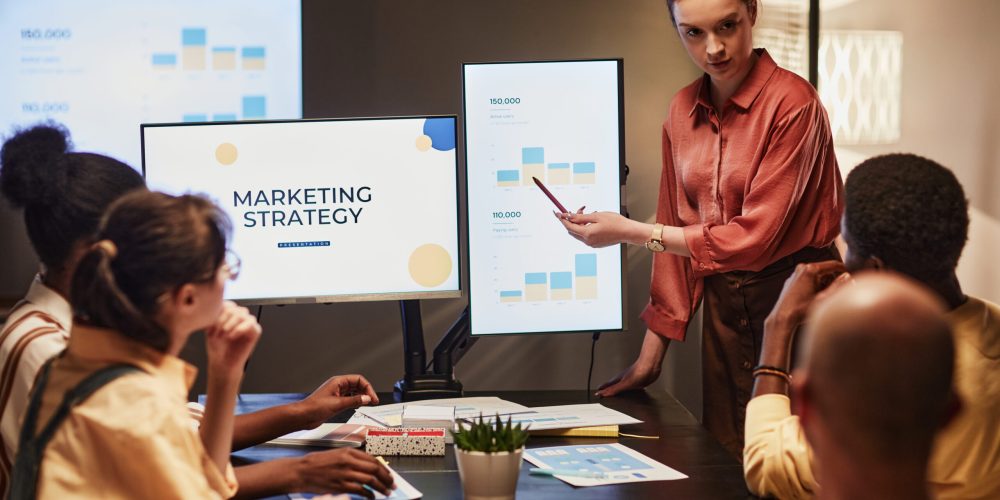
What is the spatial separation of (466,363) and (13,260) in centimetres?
161

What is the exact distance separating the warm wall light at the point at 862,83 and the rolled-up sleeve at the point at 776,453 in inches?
47.9

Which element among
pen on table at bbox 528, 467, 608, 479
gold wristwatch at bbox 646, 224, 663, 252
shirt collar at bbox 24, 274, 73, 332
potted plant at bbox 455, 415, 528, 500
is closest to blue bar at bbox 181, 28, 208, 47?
gold wristwatch at bbox 646, 224, 663, 252

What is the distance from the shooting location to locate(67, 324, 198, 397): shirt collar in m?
1.10

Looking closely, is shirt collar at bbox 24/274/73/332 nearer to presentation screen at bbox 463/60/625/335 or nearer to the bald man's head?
the bald man's head

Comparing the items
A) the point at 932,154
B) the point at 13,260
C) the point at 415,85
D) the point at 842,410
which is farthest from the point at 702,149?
the point at 13,260

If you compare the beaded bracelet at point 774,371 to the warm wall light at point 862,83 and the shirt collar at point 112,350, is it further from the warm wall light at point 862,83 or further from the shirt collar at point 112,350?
the warm wall light at point 862,83

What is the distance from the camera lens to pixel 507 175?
8.55 ft

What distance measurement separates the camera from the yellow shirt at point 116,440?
1054 millimetres

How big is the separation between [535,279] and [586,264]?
0.14 meters

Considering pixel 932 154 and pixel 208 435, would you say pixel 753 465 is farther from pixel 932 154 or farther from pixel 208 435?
pixel 932 154

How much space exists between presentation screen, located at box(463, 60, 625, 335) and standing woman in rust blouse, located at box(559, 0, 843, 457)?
7.6 inches

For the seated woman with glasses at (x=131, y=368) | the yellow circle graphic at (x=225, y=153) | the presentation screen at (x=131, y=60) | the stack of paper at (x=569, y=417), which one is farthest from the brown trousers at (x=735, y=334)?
the presentation screen at (x=131, y=60)

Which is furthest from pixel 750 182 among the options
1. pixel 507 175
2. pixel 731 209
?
pixel 507 175

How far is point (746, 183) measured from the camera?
7.39ft
